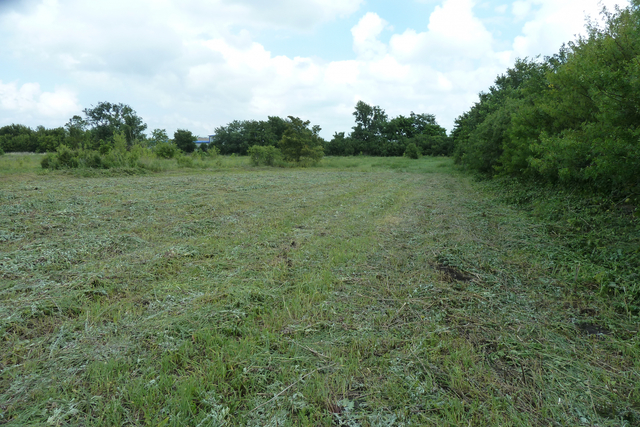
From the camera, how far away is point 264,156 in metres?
31.4

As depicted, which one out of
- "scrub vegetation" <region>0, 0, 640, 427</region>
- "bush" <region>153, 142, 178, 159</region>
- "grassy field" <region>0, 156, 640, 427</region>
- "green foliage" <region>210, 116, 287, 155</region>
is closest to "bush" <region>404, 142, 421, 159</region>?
"green foliage" <region>210, 116, 287, 155</region>

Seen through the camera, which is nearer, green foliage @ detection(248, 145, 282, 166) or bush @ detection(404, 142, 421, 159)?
green foliage @ detection(248, 145, 282, 166)

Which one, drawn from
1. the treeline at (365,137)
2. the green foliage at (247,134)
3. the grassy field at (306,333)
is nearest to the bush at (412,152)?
the treeline at (365,137)

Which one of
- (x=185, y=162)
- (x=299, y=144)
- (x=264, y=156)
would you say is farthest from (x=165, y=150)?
(x=299, y=144)

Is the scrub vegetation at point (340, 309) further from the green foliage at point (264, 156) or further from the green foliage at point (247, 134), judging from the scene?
the green foliage at point (247, 134)

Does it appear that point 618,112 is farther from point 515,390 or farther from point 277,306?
point 277,306

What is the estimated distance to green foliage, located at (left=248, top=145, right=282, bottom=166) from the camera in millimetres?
30891

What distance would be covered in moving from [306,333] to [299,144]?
31.6 m

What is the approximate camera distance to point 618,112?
5336 millimetres

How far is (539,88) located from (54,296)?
17796 millimetres

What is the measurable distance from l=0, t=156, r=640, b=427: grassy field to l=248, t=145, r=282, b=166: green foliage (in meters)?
25.6

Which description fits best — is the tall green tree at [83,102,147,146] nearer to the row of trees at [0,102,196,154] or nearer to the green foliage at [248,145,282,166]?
the row of trees at [0,102,196,154]

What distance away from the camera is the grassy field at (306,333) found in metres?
2.19

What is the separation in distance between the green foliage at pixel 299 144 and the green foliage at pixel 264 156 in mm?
1394
